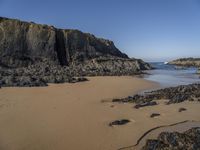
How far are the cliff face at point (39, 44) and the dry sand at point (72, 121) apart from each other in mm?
25948

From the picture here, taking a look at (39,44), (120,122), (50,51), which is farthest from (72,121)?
(39,44)

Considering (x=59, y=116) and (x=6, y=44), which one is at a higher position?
(x=6, y=44)

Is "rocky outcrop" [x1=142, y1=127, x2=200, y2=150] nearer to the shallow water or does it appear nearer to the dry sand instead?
the dry sand

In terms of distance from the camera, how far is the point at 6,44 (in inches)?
1592

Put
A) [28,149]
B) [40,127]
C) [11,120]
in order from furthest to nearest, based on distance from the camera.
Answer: [11,120] → [40,127] → [28,149]

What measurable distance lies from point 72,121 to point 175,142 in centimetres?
404

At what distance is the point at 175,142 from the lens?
7.48 metres

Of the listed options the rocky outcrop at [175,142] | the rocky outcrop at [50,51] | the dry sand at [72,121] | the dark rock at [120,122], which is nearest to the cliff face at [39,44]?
the rocky outcrop at [50,51]

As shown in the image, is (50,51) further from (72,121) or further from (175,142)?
(175,142)

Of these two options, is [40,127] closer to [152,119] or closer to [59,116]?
[59,116]

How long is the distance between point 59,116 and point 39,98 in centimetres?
455

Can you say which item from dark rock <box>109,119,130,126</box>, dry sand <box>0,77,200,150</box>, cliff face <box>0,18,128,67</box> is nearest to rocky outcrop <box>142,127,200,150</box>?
dry sand <box>0,77,200,150</box>

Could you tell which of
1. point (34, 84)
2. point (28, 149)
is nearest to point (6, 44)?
point (34, 84)

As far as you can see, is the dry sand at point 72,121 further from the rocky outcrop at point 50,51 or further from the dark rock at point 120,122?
the rocky outcrop at point 50,51
